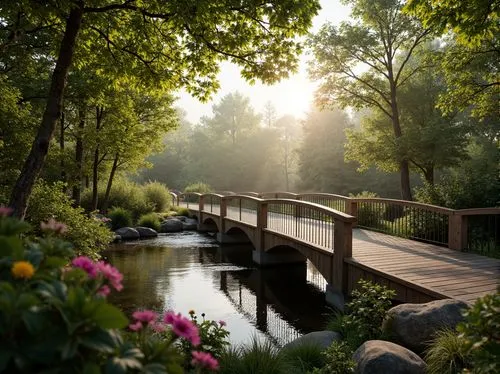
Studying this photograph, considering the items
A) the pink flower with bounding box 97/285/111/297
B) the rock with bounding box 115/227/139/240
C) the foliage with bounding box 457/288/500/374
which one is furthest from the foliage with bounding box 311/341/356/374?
the rock with bounding box 115/227/139/240

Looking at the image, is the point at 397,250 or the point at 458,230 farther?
the point at 397,250

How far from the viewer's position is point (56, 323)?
1.36 metres

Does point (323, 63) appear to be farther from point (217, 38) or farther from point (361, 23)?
point (217, 38)

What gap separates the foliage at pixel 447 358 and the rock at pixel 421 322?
0.45 m

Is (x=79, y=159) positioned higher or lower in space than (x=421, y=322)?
higher

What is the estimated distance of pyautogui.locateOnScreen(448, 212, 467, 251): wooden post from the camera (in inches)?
323

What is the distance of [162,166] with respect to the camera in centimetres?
5016

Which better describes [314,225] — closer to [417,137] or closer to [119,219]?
[417,137]

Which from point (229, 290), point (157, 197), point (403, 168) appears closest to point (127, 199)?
point (157, 197)

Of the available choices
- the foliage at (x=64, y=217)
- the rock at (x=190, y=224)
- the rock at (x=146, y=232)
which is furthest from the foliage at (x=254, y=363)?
the rock at (x=190, y=224)

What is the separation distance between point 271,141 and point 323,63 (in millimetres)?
29765

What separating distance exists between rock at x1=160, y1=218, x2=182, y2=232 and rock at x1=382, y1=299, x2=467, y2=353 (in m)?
15.6

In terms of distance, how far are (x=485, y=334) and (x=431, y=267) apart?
4.82 m

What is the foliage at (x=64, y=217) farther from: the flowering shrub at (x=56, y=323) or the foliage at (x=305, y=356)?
the flowering shrub at (x=56, y=323)
